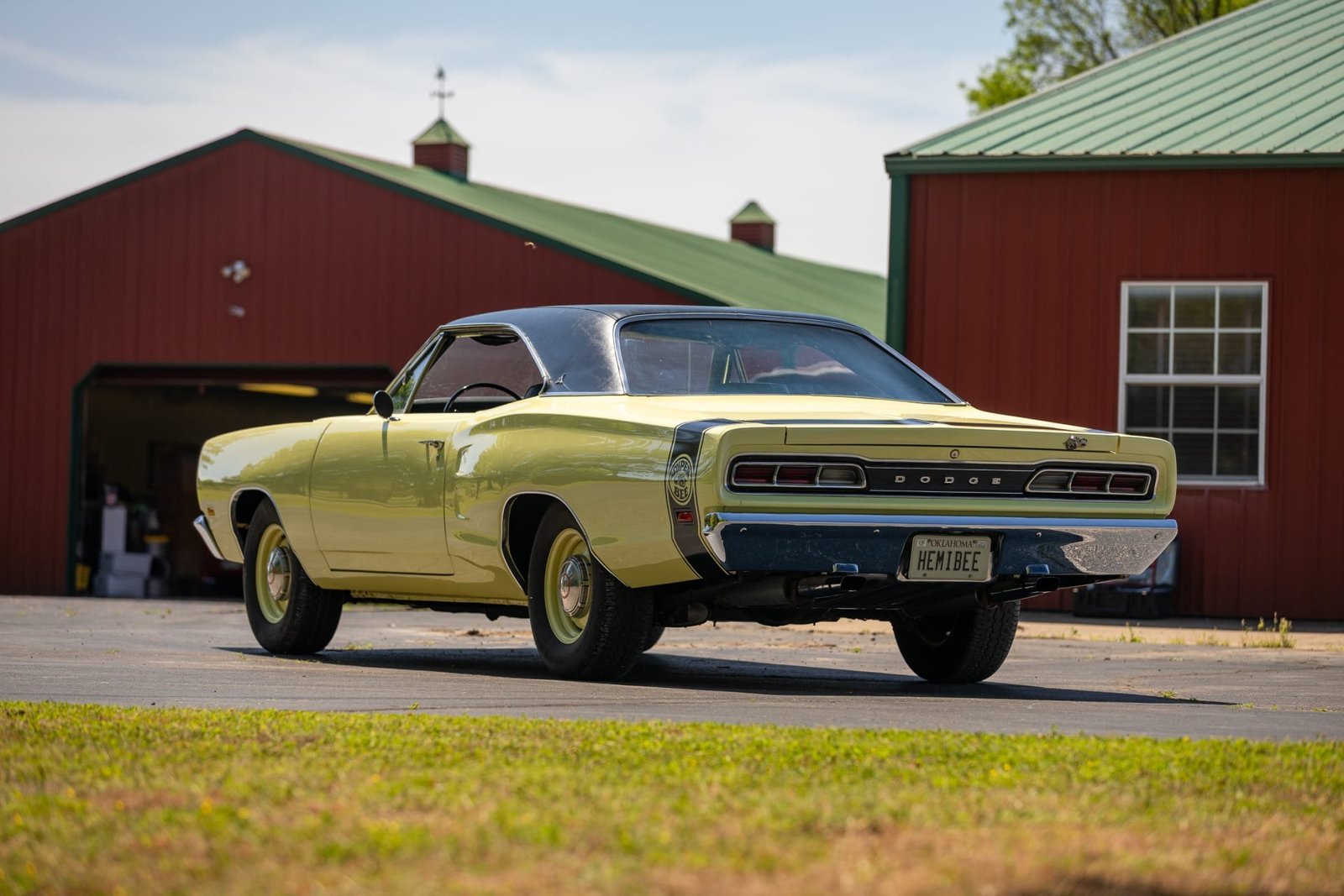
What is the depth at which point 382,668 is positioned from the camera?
954cm

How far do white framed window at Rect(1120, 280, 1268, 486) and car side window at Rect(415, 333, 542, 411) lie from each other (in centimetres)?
766

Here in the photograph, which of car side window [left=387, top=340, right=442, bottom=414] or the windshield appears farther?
car side window [left=387, top=340, right=442, bottom=414]

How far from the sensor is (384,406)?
9.61m

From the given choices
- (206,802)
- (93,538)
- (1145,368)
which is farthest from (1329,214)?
(93,538)

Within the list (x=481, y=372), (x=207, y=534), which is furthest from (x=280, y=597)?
(x=481, y=372)

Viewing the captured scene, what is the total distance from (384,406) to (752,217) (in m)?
31.0

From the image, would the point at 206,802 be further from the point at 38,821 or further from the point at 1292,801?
the point at 1292,801

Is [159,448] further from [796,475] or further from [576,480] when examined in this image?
[796,475]

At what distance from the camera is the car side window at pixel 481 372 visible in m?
9.18

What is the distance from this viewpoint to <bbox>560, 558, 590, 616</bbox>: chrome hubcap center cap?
8.40 meters

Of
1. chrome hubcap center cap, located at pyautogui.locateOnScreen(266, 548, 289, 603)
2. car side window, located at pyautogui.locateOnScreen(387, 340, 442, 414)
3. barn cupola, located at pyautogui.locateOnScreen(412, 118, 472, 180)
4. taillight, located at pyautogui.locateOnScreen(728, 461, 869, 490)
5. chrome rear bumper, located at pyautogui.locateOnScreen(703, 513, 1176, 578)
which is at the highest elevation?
barn cupola, located at pyautogui.locateOnScreen(412, 118, 472, 180)

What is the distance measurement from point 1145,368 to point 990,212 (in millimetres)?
1769

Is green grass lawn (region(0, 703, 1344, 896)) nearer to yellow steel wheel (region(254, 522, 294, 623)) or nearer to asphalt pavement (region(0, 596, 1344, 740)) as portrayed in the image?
asphalt pavement (region(0, 596, 1344, 740))

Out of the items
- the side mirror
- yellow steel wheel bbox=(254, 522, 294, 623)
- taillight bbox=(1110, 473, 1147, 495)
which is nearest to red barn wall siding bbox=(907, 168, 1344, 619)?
yellow steel wheel bbox=(254, 522, 294, 623)
